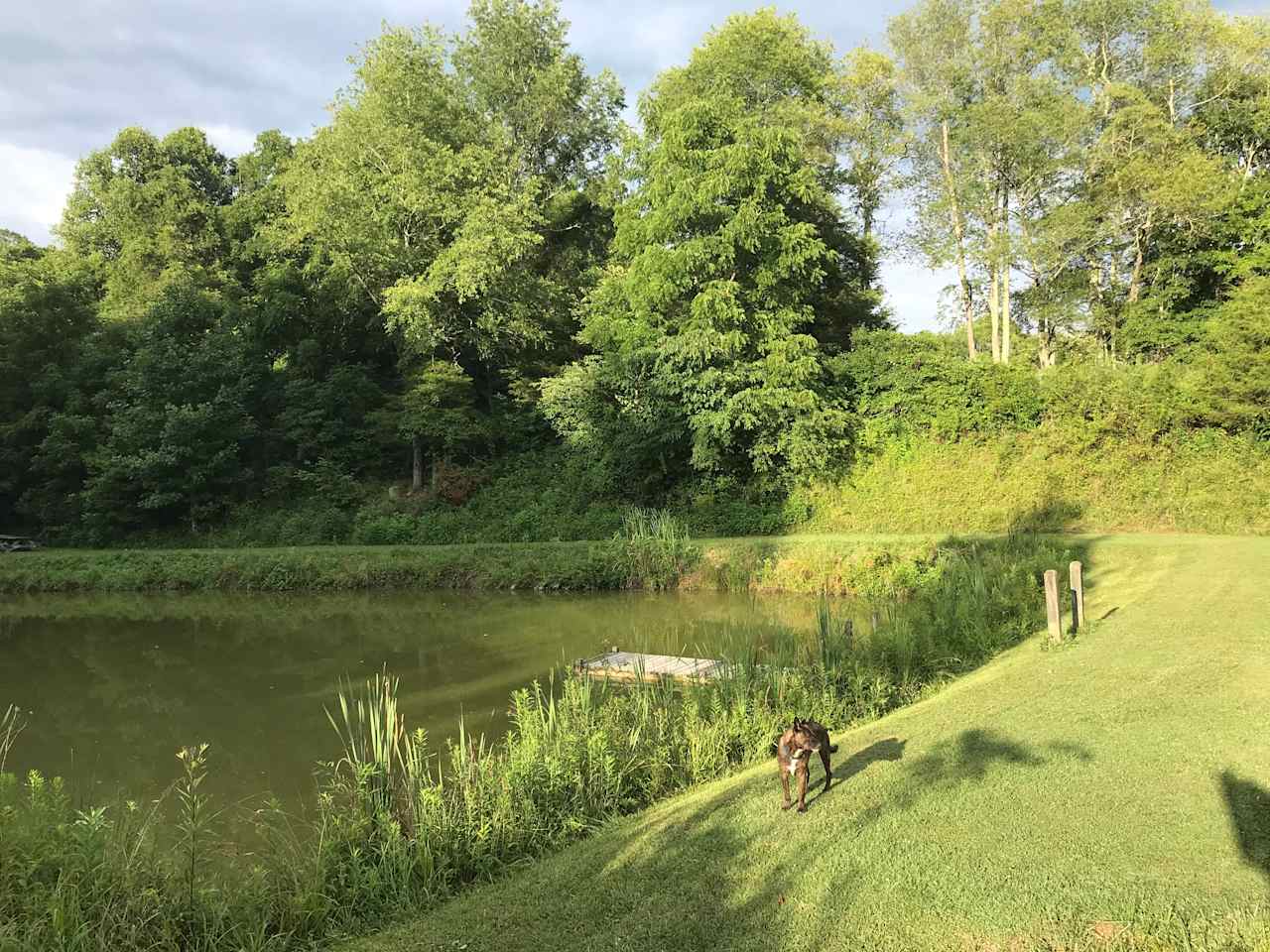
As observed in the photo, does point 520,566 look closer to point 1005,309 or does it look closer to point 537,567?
point 537,567

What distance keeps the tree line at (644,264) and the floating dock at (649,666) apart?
11.7 meters

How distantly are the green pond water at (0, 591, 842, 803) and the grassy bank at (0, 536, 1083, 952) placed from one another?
651mm

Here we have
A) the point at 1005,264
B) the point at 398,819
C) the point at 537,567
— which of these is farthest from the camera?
the point at 1005,264

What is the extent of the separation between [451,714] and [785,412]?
14.5 meters

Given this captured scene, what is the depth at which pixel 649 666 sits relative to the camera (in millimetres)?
10273

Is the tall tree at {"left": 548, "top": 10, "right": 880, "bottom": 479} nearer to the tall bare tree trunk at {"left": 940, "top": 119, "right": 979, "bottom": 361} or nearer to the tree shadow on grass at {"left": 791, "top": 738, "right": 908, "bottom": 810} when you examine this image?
the tall bare tree trunk at {"left": 940, "top": 119, "right": 979, "bottom": 361}

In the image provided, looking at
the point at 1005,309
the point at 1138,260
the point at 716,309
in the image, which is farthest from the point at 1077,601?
the point at 1005,309

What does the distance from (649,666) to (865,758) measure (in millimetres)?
4578

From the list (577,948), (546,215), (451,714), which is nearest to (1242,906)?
(577,948)

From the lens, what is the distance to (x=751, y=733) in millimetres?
7297

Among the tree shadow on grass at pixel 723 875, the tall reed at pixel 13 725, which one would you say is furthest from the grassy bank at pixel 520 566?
the tree shadow on grass at pixel 723 875

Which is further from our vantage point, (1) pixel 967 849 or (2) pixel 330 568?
(2) pixel 330 568

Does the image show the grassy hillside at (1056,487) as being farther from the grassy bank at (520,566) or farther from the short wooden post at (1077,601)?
the short wooden post at (1077,601)

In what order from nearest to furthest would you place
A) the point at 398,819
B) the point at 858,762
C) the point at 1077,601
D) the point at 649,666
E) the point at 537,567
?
the point at 398,819
the point at 858,762
the point at 1077,601
the point at 649,666
the point at 537,567
